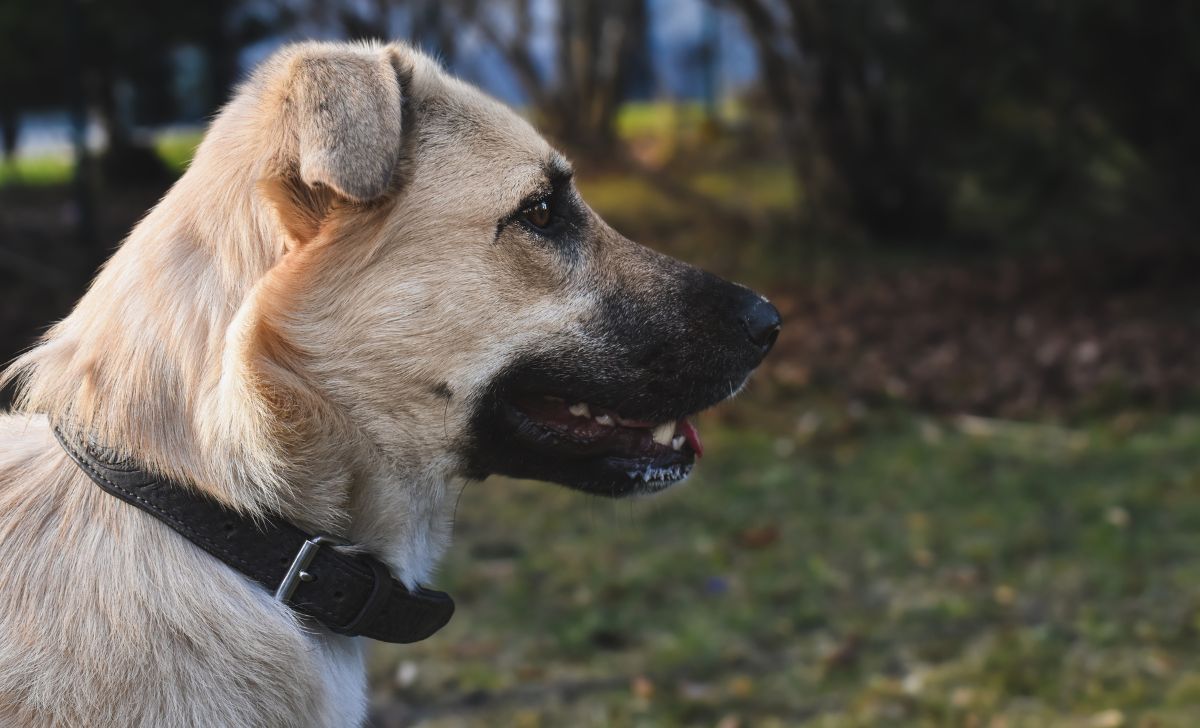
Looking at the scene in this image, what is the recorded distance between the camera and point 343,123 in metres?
2.15

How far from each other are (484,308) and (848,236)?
9.00 metres

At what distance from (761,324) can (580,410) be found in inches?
19.8

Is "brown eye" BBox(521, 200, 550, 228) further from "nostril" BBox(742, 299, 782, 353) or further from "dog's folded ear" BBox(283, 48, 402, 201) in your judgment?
"nostril" BBox(742, 299, 782, 353)

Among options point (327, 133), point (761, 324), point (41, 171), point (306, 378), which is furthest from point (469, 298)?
point (41, 171)

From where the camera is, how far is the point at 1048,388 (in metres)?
6.78

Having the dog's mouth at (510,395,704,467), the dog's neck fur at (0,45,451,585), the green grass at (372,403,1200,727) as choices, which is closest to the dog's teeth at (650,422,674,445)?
the dog's mouth at (510,395,704,467)

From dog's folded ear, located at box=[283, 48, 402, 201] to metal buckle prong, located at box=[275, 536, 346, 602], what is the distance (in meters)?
0.68

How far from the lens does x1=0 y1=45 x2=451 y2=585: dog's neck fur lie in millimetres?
2166

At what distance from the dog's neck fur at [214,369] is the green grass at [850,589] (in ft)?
6.03

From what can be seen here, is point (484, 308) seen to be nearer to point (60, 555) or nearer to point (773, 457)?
point (60, 555)

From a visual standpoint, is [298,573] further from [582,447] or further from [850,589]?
[850,589]

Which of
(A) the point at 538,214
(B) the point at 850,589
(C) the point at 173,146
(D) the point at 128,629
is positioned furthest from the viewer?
(C) the point at 173,146

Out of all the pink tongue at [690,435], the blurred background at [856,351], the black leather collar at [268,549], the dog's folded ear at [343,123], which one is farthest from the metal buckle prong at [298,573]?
the blurred background at [856,351]

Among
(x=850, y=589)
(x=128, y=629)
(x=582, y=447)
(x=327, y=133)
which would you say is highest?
(x=327, y=133)
